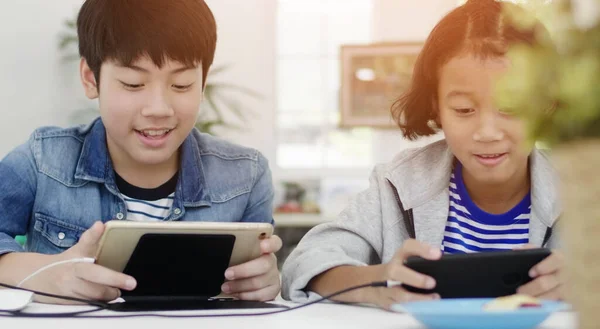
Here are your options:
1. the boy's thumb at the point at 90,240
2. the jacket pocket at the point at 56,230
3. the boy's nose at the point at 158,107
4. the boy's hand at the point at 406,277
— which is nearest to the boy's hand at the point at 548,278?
the boy's hand at the point at 406,277

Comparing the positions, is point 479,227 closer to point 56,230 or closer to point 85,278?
point 85,278

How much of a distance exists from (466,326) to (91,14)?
1136 mm

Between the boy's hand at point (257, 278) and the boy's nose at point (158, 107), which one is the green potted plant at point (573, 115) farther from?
the boy's nose at point (158, 107)

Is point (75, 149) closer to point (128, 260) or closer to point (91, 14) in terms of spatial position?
point (91, 14)

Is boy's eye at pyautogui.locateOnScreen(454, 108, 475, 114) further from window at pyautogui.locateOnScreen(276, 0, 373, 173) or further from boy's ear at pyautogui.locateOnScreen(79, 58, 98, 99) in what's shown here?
window at pyautogui.locateOnScreen(276, 0, 373, 173)

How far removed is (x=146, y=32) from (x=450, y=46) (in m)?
0.59

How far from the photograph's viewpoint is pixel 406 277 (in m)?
0.94

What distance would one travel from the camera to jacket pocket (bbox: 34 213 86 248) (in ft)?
4.87

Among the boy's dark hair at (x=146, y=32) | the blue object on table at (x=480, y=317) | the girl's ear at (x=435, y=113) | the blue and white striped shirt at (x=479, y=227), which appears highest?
the boy's dark hair at (x=146, y=32)

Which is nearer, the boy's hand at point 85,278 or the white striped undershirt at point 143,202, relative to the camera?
the boy's hand at point 85,278

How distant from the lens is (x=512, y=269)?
0.96 metres

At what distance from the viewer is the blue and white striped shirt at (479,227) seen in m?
1.36

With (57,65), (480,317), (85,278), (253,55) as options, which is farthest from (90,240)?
(253,55)

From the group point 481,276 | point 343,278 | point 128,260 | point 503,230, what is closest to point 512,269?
point 481,276
